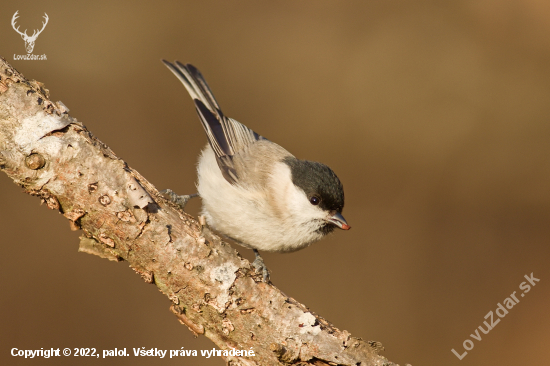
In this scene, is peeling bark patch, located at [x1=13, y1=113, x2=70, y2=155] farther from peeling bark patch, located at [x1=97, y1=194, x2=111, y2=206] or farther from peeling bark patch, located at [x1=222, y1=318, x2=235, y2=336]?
peeling bark patch, located at [x1=222, y1=318, x2=235, y2=336]

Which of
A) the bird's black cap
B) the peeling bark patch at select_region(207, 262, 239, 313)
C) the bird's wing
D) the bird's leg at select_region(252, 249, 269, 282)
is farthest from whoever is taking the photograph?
the bird's wing

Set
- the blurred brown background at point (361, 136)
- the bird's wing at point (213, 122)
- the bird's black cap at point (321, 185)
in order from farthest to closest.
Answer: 1. the blurred brown background at point (361, 136)
2. the bird's wing at point (213, 122)
3. the bird's black cap at point (321, 185)

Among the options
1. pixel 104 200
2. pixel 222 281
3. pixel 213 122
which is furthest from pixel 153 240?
pixel 213 122

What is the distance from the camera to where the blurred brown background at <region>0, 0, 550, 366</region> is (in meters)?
3.34

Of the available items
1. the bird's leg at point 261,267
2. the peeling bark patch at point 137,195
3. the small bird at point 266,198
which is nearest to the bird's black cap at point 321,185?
the small bird at point 266,198

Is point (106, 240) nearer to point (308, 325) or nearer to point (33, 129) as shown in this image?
point (33, 129)

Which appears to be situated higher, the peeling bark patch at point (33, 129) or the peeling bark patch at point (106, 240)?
the peeling bark patch at point (33, 129)

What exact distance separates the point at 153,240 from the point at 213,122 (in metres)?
1.23

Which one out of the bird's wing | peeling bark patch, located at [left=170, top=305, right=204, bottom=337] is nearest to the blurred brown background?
the bird's wing

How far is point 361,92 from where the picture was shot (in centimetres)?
407

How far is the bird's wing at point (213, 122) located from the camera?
106 inches

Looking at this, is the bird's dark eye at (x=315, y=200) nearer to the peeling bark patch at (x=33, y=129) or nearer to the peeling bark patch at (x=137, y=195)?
the peeling bark patch at (x=137, y=195)

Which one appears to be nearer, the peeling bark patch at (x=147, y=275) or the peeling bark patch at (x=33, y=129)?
the peeling bark patch at (x=33, y=129)

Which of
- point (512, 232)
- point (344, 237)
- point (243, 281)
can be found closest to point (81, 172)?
point (243, 281)
